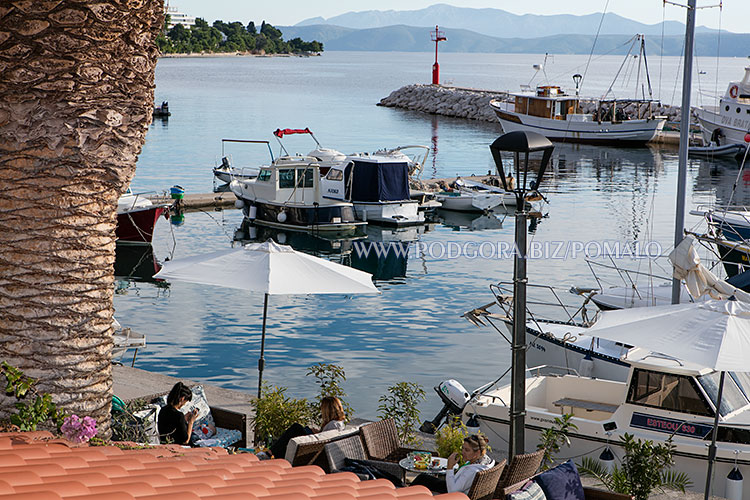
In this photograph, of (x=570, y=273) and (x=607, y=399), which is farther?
(x=570, y=273)

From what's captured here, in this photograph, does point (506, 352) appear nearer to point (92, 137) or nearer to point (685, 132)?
point (685, 132)

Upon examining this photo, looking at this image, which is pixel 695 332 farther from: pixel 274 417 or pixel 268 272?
pixel 268 272

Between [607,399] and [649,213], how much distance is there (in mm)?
25808

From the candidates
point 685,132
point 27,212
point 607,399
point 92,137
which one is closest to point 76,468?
point 27,212

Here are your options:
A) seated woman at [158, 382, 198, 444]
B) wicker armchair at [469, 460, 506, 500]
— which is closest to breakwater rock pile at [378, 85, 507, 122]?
seated woman at [158, 382, 198, 444]

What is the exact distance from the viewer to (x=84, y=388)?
5.95 meters

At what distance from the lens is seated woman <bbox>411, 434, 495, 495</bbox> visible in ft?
22.7

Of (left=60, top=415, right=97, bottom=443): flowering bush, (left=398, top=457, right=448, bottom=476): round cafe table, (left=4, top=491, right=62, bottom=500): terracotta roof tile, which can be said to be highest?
(left=4, top=491, right=62, bottom=500): terracotta roof tile

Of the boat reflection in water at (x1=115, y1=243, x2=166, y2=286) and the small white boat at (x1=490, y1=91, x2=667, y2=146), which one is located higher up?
the small white boat at (x1=490, y1=91, x2=667, y2=146)

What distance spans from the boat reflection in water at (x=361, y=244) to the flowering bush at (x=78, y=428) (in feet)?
64.7

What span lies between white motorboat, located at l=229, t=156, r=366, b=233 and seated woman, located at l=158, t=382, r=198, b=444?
22.4 metres

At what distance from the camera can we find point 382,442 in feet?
26.9

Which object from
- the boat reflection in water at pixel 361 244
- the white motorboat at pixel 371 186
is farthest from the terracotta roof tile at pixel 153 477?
the white motorboat at pixel 371 186

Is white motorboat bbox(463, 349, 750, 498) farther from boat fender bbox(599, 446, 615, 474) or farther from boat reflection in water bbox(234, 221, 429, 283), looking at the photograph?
boat reflection in water bbox(234, 221, 429, 283)
